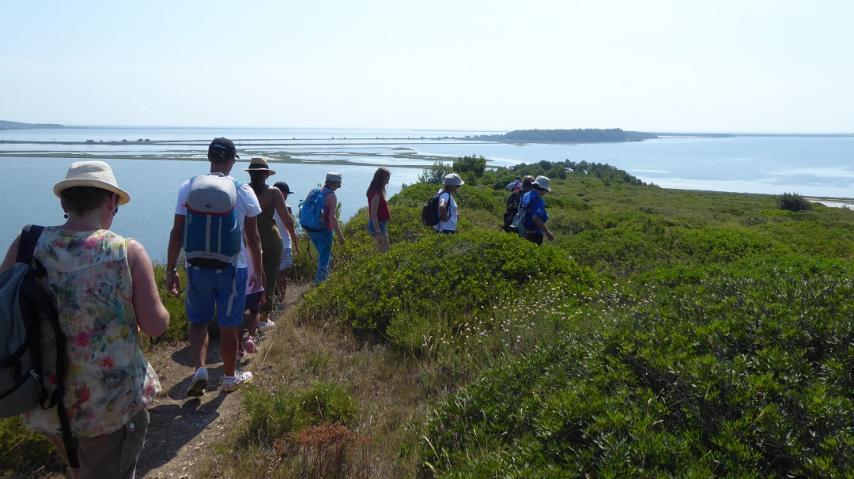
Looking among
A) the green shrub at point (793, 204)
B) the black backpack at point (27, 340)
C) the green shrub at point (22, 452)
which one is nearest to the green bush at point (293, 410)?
the green shrub at point (22, 452)

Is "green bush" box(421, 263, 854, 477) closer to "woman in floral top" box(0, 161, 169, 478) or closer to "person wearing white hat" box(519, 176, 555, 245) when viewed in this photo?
"woman in floral top" box(0, 161, 169, 478)

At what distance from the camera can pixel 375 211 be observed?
776cm

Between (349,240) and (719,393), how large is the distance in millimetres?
8744

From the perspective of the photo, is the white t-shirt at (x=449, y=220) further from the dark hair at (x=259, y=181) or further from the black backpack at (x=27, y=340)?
the black backpack at (x=27, y=340)

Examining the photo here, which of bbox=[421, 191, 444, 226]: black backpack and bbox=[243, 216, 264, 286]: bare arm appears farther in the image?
bbox=[421, 191, 444, 226]: black backpack

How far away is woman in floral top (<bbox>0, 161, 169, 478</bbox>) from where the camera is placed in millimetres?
2309

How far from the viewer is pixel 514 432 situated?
10.3 ft

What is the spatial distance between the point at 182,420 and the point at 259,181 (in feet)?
7.24

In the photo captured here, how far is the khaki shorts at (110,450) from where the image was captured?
8.04 ft

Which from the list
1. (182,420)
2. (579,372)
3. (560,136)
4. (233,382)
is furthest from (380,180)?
(560,136)

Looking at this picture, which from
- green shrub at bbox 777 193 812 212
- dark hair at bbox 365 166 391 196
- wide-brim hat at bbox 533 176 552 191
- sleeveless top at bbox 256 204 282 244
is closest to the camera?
sleeveless top at bbox 256 204 282 244

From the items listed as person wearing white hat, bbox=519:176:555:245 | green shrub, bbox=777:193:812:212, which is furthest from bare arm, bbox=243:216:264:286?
green shrub, bbox=777:193:812:212

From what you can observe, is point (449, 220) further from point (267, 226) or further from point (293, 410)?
point (293, 410)

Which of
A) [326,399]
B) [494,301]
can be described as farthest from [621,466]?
[494,301]
